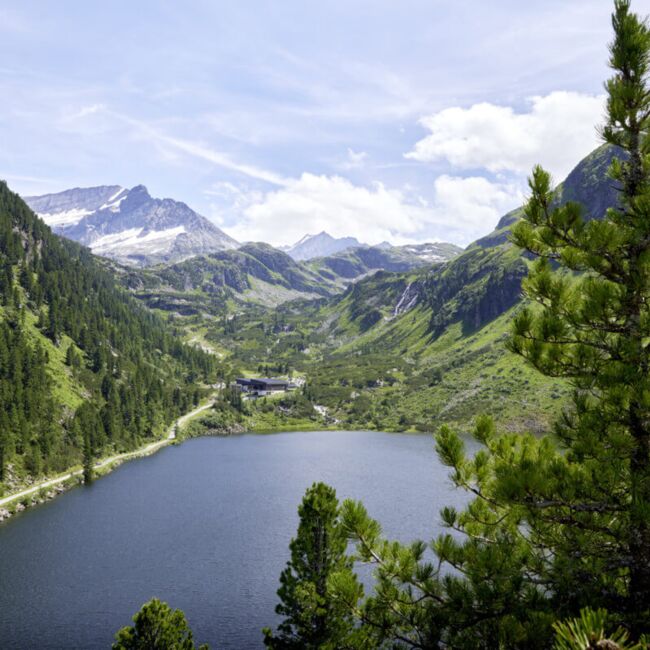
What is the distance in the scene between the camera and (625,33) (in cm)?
1190

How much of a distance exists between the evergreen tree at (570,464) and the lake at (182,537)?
686cm

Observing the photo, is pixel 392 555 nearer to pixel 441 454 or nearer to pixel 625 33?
pixel 441 454

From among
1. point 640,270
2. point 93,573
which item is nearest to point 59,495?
point 93,573

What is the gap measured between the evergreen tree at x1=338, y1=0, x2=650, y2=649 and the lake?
270 inches

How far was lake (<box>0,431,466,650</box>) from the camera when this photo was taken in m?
51.8

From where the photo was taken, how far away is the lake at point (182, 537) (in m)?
51.8

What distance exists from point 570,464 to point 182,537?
2993 inches

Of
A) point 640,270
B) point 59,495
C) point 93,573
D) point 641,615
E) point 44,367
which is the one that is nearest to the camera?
point 641,615

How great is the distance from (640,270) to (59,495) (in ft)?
367

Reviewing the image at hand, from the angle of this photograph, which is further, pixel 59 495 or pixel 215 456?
pixel 215 456

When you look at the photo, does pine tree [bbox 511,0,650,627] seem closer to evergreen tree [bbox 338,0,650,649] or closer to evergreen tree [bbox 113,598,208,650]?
evergreen tree [bbox 338,0,650,649]

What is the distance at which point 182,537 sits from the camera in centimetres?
7644

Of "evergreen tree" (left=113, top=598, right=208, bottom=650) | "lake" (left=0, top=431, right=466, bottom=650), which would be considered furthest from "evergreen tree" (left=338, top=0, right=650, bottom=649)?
"evergreen tree" (left=113, top=598, right=208, bottom=650)

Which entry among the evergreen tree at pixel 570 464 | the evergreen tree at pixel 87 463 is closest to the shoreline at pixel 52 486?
the evergreen tree at pixel 87 463
